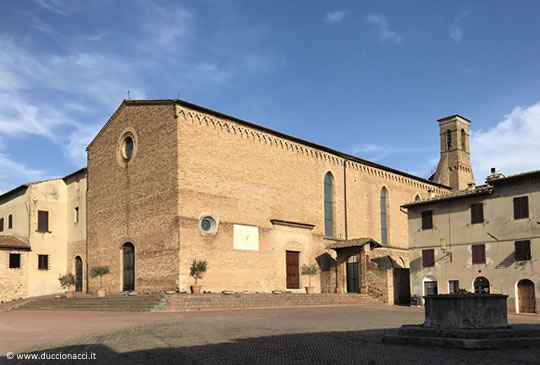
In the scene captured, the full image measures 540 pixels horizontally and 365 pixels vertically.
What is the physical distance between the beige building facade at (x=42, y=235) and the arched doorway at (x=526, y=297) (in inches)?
993

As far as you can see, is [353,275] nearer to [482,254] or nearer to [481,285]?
[481,285]

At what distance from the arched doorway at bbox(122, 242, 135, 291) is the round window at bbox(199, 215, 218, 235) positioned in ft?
15.3

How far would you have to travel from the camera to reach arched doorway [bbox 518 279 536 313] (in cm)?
2364

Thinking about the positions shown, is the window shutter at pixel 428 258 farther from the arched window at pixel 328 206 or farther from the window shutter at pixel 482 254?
the arched window at pixel 328 206

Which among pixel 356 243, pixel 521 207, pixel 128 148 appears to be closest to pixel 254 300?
pixel 356 243

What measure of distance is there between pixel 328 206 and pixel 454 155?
63.4ft

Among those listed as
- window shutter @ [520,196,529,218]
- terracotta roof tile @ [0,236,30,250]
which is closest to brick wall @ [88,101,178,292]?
terracotta roof tile @ [0,236,30,250]

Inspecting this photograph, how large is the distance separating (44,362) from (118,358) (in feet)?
4.13

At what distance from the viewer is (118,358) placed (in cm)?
937

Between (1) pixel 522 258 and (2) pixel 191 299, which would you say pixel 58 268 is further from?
(1) pixel 522 258

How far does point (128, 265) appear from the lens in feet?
95.3

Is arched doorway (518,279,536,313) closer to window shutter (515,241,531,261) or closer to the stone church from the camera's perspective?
window shutter (515,241,531,261)

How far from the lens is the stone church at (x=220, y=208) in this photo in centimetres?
2667

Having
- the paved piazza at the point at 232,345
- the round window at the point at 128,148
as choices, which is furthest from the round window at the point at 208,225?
the paved piazza at the point at 232,345
